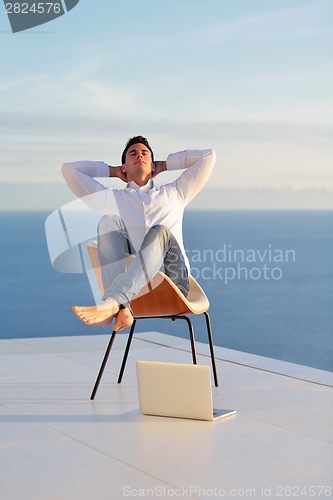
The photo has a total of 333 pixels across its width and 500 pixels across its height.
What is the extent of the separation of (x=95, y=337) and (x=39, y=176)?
44.5 ft

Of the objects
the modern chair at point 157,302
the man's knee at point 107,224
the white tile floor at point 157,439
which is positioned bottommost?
the white tile floor at point 157,439

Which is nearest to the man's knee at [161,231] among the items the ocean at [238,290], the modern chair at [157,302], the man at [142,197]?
the man at [142,197]

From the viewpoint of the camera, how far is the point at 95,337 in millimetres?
4246

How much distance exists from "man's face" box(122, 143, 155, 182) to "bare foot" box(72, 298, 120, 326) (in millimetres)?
885

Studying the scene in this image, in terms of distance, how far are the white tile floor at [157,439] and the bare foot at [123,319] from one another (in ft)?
1.14

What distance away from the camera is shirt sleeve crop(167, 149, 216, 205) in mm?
2943

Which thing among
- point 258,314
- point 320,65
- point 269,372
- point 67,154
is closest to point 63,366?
point 269,372

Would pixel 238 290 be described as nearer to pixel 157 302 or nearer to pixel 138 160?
pixel 138 160

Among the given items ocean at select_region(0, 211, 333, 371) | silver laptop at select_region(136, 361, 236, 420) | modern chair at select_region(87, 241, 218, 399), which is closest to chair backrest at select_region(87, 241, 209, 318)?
modern chair at select_region(87, 241, 218, 399)

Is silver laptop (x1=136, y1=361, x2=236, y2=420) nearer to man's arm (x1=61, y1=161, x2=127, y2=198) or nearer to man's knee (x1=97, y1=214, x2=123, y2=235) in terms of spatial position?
man's knee (x1=97, y1=214, x2=123, y2=235)

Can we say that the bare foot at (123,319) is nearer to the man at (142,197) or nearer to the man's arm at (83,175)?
the man at (142,197)

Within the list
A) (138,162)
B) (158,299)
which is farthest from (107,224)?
(138,162)

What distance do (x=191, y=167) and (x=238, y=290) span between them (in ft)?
→ 41.8

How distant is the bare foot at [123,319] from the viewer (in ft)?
7.41
